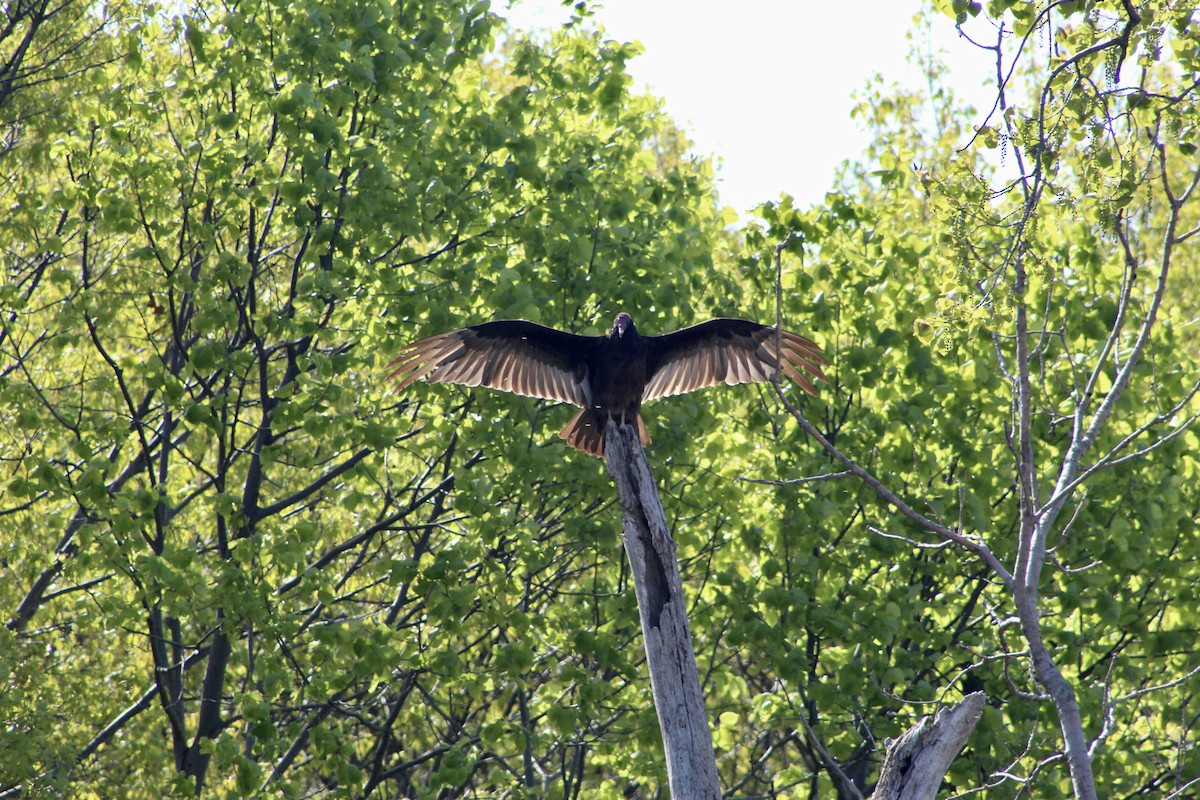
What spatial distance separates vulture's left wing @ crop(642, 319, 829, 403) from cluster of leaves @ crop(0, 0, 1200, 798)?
549 millimetres

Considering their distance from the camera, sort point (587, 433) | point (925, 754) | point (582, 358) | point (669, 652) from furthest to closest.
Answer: point (582, 358), point (587, 433), point (669, 652), point (925, 754)

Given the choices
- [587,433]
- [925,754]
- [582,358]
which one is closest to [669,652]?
[925,754]

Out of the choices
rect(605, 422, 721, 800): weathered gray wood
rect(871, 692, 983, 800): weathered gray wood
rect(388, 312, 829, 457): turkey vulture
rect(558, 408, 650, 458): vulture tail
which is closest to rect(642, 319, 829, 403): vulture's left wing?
rect(388, 312, 829, 457): turkey vulture

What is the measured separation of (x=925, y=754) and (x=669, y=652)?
34.4 inches

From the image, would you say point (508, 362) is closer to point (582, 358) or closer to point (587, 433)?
point (582, 358)

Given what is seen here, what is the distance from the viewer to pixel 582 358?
23.0ft

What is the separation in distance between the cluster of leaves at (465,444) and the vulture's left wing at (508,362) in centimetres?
29

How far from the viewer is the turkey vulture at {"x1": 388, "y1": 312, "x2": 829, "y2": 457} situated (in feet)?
22.5

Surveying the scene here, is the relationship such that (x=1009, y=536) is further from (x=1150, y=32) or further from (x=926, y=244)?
(x=1150, y=32)

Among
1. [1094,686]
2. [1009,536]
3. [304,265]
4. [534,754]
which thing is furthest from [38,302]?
[1094,686]

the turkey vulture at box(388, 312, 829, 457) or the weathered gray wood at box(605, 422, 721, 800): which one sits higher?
the turkey vulture at box(388, 312, 829, 457)

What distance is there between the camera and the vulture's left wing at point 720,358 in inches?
279

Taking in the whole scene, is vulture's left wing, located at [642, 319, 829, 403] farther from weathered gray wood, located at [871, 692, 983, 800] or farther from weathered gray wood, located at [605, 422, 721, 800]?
weathered gray wood, located at [871, 692, 983, 800]

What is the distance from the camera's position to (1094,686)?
728 centimetres
